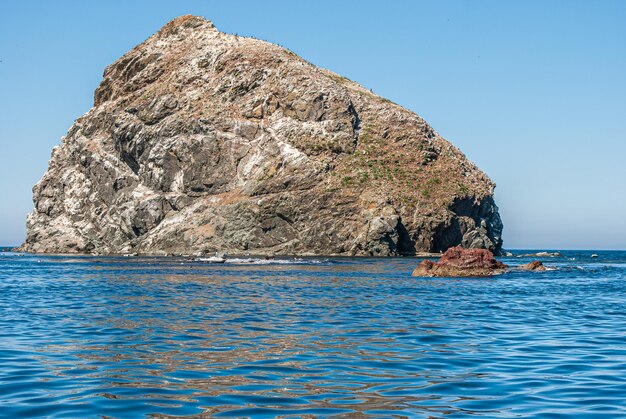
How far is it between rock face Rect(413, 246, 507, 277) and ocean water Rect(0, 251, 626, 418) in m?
21.7

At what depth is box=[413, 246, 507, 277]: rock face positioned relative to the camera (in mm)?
60031

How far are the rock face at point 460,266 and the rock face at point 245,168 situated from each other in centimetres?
4883

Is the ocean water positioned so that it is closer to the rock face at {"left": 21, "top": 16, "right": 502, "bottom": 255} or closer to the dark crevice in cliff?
the dark crevice in cliff

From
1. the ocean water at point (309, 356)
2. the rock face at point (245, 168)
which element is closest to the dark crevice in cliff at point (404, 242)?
the rock face at point (245, 168)

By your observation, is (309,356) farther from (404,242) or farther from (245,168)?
(245,168)

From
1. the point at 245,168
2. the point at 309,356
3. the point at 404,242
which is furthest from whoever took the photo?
the point at 245,168

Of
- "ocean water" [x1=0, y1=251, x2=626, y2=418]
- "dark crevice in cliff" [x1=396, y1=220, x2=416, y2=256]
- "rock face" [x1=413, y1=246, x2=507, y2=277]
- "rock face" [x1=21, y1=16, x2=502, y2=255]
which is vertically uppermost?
"rock face" [x1=21, y1=16, x2=502, y2=255]

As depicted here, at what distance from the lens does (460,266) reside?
60.6 meters

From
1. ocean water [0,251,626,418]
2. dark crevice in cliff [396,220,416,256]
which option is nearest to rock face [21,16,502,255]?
dark crevice in cliff [396,220,416,256]

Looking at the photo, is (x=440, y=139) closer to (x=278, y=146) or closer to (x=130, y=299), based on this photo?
(x=278, y=146)

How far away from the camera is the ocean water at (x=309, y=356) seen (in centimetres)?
1322

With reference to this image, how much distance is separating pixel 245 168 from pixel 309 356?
11248 cm

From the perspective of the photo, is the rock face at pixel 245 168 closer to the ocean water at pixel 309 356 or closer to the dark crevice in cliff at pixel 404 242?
the dark crevice in cliff at pixel 404 242

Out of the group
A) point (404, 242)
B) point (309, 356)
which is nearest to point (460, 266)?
point (309, 356)
